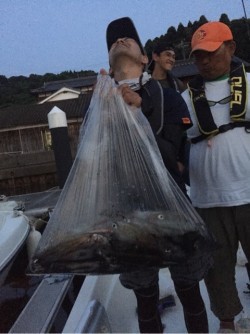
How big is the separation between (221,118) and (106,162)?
2.17 feet

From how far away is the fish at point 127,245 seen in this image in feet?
4.14

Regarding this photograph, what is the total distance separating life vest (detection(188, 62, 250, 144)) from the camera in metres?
1.75

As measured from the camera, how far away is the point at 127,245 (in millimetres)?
1264

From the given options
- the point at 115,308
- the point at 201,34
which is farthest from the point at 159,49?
the point at 115,308

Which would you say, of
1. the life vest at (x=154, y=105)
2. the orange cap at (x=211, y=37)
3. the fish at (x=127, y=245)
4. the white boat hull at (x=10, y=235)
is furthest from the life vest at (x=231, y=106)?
the white boat hull at (x=10, y=235)

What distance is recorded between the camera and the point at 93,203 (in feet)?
4.36

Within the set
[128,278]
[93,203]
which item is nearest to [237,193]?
[128,278]

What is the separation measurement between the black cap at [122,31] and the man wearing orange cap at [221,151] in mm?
→ 275

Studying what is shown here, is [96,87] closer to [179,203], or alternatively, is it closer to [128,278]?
[179,203]

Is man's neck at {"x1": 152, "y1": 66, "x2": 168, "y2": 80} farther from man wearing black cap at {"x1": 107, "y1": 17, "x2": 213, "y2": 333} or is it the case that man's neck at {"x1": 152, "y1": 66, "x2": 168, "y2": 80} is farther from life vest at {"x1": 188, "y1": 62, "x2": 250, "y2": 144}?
man wearing black cap at {"x1": 107, "y1": 17, "x2": 213, "y2": 333}

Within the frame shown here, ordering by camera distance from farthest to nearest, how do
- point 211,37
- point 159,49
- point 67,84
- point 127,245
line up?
point 67,84
point 159,49
point 211,37
point 127,245

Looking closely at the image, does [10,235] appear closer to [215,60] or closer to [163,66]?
[163,66]

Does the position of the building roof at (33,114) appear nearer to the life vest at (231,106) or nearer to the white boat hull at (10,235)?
the white boat hull at (10,235)

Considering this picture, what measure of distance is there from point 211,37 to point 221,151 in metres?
0.49
